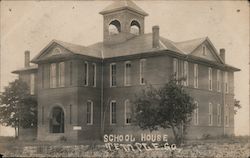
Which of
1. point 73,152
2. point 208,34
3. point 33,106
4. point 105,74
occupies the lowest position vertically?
point 73,152

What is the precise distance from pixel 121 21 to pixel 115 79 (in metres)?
5.95

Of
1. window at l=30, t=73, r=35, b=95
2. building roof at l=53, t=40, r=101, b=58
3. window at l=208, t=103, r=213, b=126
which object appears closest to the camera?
building roof at l=53, t=40, r=101, b=58

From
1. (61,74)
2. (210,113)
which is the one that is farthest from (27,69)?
(210,113)

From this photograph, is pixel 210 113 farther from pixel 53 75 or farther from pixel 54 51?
pixel 54 51

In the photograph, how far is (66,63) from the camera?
34.9 m

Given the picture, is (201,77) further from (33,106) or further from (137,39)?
(33,106)

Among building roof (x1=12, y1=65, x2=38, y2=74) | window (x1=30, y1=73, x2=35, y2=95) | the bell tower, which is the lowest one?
window (x1=30, y1=73, x2=35, y2=95)

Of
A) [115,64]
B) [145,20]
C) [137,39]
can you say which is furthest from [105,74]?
[145,20]

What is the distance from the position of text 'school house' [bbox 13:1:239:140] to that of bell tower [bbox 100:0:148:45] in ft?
0.62

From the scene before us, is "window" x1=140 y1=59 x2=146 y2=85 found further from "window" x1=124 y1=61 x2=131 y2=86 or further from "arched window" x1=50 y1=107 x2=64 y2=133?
"arched window" x1=50 y1=107 x2=64 y2=133

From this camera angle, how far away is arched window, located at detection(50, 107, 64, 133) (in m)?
36.2

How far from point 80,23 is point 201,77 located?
1130 cm

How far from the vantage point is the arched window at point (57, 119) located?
36250 millimetres

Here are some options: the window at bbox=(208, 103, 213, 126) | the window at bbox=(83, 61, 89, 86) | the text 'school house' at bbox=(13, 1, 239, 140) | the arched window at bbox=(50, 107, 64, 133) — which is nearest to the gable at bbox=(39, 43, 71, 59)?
the text 'school house' at bbox=(13, 1, 239, 140)
